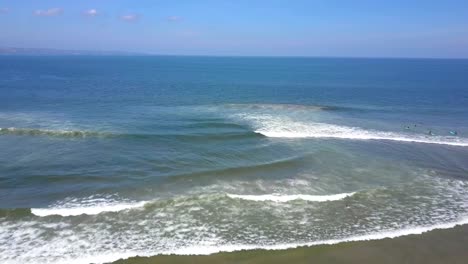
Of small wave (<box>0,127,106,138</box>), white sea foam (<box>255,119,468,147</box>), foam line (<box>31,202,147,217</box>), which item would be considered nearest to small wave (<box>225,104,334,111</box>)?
white sea foam (<box>255,119,468,147</box>)

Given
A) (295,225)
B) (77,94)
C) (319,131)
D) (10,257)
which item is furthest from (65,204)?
(77,94)

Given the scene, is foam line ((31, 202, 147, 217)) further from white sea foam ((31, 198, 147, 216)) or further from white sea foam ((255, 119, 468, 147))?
white sea foam ((255, 119, 468, 147))

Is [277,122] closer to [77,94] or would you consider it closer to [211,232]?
[211,232]

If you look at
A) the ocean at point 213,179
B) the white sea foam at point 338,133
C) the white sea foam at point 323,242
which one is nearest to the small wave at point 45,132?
the ocean at point 213,179

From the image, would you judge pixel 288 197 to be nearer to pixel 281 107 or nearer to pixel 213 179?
pixel 213 179

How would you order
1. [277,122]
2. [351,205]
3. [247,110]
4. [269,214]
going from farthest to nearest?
[247,110] → [277,122] → [351,205] → [269,214]

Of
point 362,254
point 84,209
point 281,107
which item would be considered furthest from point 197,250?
point 281,107

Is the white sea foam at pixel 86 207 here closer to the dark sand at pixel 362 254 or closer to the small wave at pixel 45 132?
the dark sand at pixel 362 254
